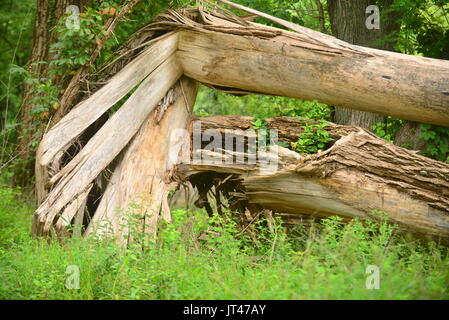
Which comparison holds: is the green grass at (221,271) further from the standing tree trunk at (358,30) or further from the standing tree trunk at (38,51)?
the standing tree trunk at (38,51)

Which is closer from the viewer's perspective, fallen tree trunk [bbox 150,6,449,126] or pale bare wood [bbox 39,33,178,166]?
fallen tree trunk [bbox 150,6,449,126]

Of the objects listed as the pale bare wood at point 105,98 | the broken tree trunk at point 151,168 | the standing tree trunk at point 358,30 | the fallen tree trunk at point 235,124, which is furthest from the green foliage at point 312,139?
the pale bare wood at point 105,98

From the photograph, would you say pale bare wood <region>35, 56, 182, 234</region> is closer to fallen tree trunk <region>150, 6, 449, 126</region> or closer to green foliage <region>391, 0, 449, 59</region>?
fallen tree trunk <region>150, 6, 449, 126</region>

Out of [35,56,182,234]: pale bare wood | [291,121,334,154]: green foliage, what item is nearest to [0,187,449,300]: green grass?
[35,56,182,234]: pale bare wood

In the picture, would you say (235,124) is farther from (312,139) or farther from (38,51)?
(38,51)

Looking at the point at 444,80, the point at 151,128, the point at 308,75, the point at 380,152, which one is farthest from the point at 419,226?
the point at 151,128

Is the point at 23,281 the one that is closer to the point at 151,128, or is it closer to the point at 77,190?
the point at 77,190

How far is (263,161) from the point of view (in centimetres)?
611

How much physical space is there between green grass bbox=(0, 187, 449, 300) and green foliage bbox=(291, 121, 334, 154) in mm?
1216

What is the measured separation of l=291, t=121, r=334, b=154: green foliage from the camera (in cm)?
634

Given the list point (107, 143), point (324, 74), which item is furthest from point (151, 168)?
point (324, 74)

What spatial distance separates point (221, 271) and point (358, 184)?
194 cm

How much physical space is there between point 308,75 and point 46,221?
136 inches

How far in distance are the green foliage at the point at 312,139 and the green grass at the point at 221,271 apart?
1.22 m
